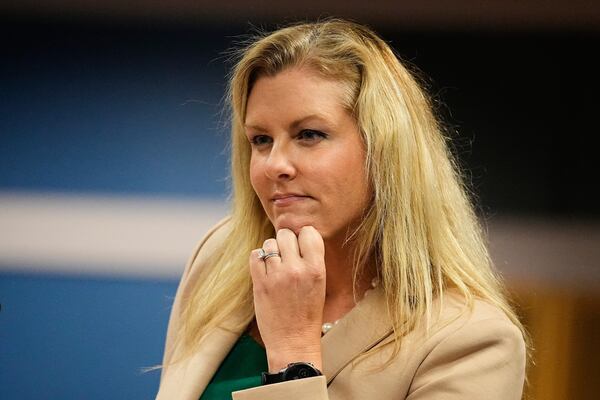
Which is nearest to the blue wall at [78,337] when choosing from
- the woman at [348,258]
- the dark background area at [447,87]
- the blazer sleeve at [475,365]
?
the dark background area at [447,87]

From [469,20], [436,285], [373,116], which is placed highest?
[469,20]

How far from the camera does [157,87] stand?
281 cm

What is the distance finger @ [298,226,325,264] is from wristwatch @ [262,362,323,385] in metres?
0.18

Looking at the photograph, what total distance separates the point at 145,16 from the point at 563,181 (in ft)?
4.20

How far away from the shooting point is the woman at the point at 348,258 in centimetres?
161

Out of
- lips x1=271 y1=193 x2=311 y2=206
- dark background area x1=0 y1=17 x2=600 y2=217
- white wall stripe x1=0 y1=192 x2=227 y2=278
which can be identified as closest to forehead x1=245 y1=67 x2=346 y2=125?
lips x1=271 y1=193 x2=311 y2=206

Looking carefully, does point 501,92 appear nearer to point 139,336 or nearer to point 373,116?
point 373,116

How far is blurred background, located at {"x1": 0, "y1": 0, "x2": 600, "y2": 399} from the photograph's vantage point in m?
2.56

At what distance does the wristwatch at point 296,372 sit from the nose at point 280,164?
0.34 m

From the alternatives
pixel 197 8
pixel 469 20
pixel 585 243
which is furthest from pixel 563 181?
pixel 197 8

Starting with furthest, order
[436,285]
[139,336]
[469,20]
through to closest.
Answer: [139,336] → [469,20] → [436,285]

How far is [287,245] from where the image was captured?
1.67 metres

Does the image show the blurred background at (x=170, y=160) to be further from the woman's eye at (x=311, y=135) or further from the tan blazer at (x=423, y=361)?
the tan blazer at (x=423, y=361)

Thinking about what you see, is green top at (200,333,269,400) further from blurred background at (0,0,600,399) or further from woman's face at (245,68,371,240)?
blurred background at (0,0,600,399)
